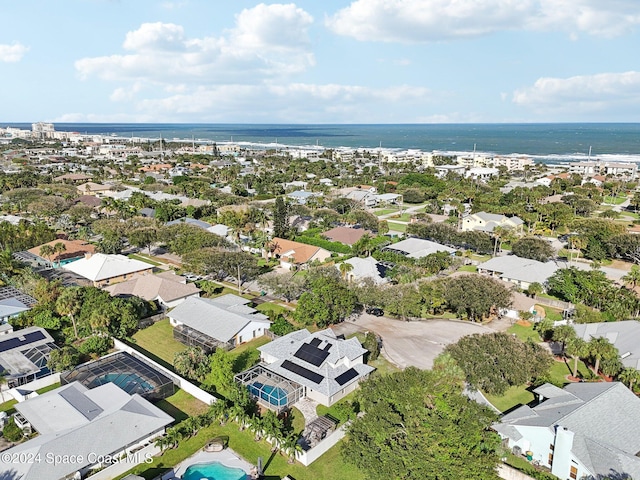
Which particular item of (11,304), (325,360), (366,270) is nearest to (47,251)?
(11,304)

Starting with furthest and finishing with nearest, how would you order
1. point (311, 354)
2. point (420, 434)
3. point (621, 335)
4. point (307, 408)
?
point (621, 335) → point (311, 354) → point (307, 408) → point (420, 434)

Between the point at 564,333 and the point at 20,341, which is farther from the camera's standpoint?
the point at 20,341

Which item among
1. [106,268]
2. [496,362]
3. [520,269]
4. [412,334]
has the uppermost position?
[496,362]

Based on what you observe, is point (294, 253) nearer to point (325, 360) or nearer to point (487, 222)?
point (325, 360)

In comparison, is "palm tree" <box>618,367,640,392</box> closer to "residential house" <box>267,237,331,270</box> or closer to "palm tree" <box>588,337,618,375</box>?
"palm tree" <box>588,337,618,375</box>

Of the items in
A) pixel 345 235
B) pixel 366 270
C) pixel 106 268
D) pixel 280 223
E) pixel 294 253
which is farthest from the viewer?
pixel 280 223

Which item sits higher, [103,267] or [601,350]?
[601,350]

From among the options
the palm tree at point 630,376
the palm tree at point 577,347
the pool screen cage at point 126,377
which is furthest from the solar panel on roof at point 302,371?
the palm tree at point 630,376
